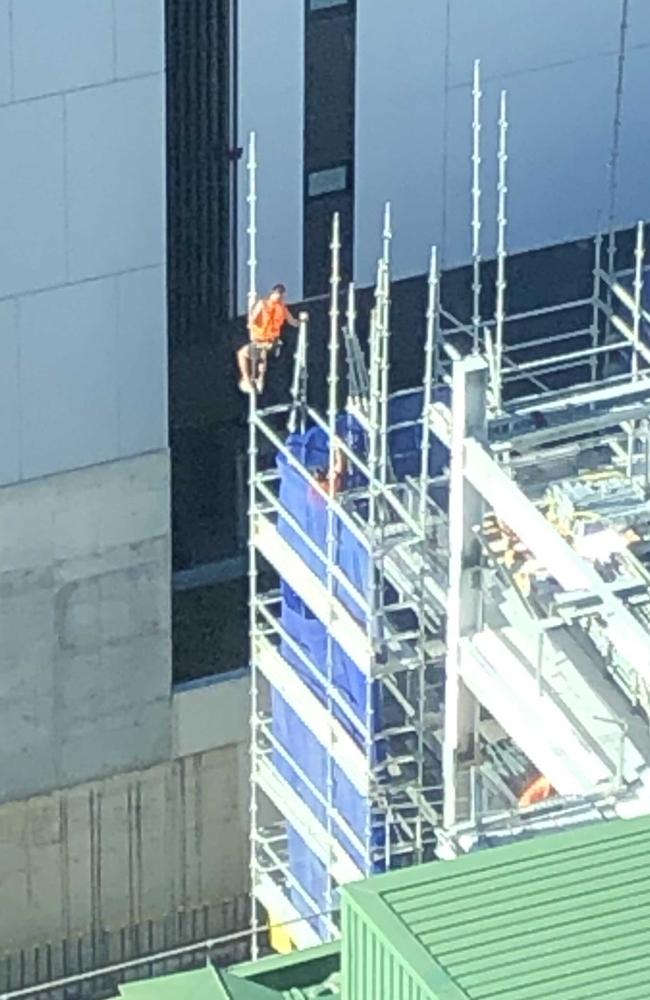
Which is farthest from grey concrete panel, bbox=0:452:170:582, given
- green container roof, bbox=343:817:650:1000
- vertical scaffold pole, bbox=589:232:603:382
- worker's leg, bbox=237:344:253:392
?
green container roof, bbox=343:817:650:1000

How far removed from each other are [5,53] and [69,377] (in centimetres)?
399

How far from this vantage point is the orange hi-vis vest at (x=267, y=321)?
35.6 meters

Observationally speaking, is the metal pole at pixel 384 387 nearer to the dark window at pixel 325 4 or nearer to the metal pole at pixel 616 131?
the dark window at pixel 325 4

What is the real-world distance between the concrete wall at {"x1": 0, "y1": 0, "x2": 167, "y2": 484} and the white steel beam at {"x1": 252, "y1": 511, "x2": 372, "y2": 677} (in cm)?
479

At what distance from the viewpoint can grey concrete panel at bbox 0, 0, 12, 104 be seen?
36000mm

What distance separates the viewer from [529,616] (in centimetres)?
3084

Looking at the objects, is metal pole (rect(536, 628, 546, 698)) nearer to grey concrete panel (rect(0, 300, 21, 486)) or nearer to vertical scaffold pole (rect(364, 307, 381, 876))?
vertical scaffold pole (rect(364, 307, 381, 876))

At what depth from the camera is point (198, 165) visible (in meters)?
39.0

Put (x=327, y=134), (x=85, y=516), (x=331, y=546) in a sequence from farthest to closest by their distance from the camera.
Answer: (x=85, y=516), (x=327, y=134), (x=331, y=546)

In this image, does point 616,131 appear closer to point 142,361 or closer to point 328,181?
point 328,181

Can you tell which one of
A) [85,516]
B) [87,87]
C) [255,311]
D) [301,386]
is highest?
[87,87]

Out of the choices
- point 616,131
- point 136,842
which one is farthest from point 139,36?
point 136,842

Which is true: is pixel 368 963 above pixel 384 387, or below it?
below

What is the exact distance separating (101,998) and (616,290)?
35.9 feet
